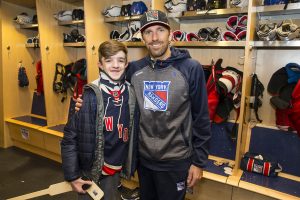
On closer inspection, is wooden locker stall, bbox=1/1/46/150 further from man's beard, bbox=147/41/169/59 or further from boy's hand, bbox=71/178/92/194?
man's beard, bbox=147/41/169/59

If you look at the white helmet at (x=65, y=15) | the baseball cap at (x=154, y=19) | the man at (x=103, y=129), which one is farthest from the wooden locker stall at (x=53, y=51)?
the baseball cap at (x=154, y=19)

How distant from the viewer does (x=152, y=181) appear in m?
1.44

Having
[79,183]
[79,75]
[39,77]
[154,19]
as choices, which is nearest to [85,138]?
[79,183]

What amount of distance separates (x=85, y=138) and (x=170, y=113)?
46 centimetres

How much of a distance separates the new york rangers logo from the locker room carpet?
1449mm

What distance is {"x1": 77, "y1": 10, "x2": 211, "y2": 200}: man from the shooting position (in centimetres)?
129

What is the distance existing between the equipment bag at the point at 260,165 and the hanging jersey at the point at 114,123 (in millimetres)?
1124

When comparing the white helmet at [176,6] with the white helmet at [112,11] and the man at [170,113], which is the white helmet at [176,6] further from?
the man at [170,113]

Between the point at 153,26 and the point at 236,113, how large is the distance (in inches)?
48.7

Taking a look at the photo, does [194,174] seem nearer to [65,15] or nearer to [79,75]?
[79,75]

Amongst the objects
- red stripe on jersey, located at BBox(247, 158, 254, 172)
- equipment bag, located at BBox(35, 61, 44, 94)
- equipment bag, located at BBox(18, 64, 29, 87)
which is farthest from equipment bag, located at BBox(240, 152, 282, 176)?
equipment bag, located at BBox(18, 64, 29, 87)

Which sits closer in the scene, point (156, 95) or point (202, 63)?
point (156, 95)

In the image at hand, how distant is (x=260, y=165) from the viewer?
6.30 ft

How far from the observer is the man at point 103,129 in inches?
49.1
